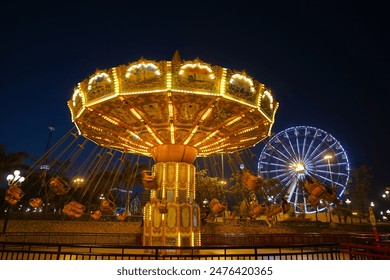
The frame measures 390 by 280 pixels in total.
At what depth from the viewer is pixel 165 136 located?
34.9 feet

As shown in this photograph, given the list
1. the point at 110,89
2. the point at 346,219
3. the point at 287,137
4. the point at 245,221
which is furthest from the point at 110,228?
the point at 346,219

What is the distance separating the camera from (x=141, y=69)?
7832 millimetres

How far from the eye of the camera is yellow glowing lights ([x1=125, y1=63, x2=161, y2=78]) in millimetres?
7793

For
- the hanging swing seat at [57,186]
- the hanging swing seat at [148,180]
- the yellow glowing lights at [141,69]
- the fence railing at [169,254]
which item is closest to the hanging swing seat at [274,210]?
the fence railing at [169,254]

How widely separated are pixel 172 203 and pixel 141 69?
4505mm

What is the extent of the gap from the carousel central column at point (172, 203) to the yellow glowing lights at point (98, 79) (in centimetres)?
328

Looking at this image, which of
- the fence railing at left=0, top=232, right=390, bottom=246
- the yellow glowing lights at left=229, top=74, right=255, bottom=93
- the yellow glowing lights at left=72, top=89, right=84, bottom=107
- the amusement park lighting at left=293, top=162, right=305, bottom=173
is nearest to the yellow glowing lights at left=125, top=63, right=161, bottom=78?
the yellow glowing lights at left=72, top=89, right=84, bottom=107

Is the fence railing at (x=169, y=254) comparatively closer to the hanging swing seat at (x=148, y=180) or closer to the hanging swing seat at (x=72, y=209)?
the hanging swing seat at (x=72, y=209)

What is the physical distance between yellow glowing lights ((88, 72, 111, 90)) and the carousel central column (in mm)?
3284

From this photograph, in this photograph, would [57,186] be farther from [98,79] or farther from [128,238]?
[128,238]

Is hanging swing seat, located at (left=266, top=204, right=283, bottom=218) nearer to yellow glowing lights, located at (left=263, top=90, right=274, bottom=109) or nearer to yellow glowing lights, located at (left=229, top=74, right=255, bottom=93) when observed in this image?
A: yellow glowing lights, located at (left=263, top=90, right=274, bottom=109)

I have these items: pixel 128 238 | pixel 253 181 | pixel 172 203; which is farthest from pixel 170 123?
pixel 128 238

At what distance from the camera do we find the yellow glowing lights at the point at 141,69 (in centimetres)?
779
